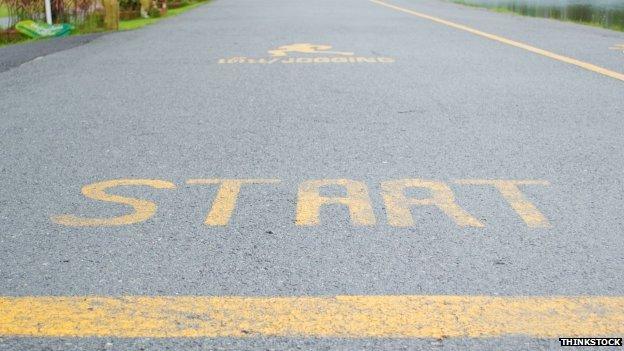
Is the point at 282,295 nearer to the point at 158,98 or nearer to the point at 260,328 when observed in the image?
the point at 260,328

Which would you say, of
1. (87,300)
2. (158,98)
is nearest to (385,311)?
(87,300)

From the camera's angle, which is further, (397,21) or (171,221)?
(397,21)

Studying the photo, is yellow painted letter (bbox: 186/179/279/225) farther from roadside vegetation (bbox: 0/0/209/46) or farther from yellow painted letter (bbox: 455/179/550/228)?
roadside vegetation (bbox: 0/0/209/46)

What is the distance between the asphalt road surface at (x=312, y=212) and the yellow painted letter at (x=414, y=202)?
16 millimetres

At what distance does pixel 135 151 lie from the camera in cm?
504

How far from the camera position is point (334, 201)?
155 inches

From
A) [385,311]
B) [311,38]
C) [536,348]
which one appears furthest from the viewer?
[311,38]

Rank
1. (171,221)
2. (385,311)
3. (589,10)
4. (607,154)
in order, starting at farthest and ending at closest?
(589,10) < (607,154) < (171,221) < (385,311)

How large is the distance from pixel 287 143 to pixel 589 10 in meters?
21.5

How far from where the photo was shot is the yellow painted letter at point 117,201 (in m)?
3.64

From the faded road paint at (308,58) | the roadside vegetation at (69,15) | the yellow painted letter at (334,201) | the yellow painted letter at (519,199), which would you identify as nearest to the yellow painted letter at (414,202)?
the yellow painted letter at (334,201)
